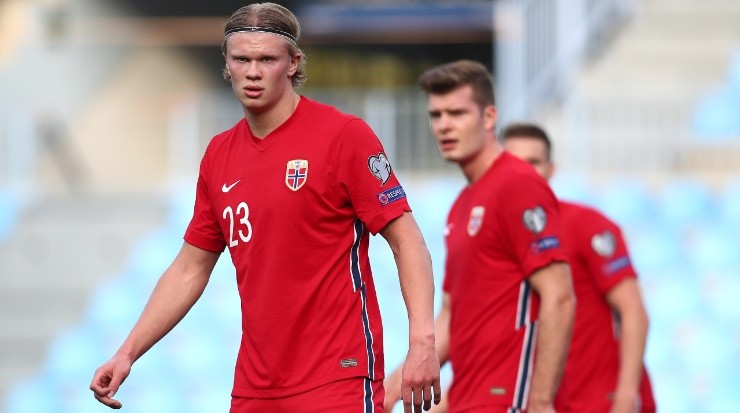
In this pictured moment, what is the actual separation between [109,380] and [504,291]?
1468 millimetres

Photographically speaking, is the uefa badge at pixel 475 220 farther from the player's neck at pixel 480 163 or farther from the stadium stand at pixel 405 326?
the stadium stand at pixel 405 326

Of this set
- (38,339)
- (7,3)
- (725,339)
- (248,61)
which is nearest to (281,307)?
(248,61)

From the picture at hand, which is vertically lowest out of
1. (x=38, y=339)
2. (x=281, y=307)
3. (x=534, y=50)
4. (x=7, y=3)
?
(x=38, y=339)

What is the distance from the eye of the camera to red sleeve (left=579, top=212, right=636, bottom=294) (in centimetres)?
605

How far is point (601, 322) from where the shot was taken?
6066 millimetres

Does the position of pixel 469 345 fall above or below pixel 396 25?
below

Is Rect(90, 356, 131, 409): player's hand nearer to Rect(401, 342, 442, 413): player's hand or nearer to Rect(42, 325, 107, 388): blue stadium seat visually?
Rect(401, 342, 442, 413): player's hand

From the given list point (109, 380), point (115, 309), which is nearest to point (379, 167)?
point (109, 380)

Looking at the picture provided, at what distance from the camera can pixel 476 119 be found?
5.59 metres

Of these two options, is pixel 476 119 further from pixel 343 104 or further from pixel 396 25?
pixel 396 25

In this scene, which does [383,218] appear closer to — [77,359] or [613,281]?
[613,281]

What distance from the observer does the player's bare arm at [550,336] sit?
5059mm

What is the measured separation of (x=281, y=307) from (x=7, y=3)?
16.7 m

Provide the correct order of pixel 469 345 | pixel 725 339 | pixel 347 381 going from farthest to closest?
1. pixel 725 339
2. pixel 469 345
3. pixel 347 381
